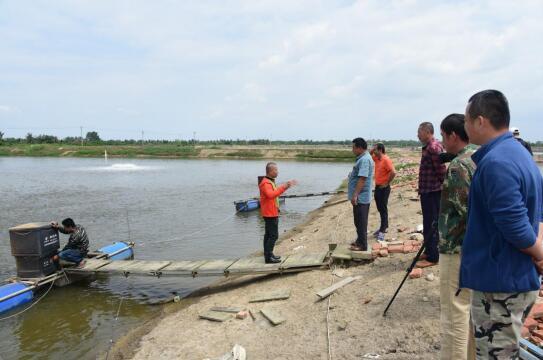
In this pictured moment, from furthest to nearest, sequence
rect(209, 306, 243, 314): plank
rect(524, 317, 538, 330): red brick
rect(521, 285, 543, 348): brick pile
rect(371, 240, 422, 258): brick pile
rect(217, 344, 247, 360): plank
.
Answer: rect(371, 240, 422, 258): brick pile → rect(209, 306, 243, 314): plank → rect(217, 344, 247, 360): plank → rect(524, 317, 538, 330): red brick → rect(521, 285, 543, 348): brick pile

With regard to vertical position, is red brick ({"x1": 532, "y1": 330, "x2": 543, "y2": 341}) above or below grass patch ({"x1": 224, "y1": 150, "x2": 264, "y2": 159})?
below

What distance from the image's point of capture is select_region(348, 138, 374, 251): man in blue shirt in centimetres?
724

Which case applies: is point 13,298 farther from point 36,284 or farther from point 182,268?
point 182,268

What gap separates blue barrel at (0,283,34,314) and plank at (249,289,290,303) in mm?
4981

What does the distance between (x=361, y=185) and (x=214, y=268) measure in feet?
11.3

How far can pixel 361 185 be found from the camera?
7230mm

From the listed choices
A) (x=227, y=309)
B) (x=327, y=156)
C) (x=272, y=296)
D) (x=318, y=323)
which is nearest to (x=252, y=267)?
(x=272, y=296)

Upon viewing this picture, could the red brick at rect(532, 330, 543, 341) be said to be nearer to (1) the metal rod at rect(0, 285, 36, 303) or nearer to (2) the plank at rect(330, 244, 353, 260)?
(2) the plank at rect(330, 244, 353, 260)

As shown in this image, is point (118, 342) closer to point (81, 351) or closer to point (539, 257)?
point (81, 351)

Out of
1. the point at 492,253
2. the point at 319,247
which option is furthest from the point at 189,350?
the point at 319,247

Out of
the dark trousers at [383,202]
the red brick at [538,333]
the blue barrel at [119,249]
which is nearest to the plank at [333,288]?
the dark trousers at [383,202]

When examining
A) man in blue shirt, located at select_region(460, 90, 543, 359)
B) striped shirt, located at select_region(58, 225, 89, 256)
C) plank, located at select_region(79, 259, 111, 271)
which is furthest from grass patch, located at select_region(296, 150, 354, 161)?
man in blue shirt, located at select_region(460, 90, 543, 359)

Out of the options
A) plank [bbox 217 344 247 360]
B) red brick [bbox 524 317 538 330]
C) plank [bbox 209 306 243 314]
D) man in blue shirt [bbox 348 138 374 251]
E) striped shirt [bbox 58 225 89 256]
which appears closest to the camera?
red brick [bbox 524 317 538 330]

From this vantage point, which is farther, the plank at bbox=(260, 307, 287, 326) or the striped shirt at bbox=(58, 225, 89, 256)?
the striped shirt at bbox=(58, 225, 89, 256)
